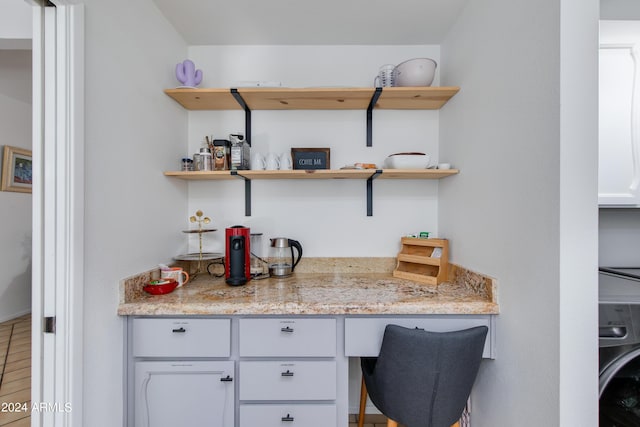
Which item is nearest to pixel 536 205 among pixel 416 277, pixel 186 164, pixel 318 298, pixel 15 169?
pixel 416 277

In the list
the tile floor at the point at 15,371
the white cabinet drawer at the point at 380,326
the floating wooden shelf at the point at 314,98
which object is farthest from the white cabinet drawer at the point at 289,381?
the floating wooden shelf at the point at 314,98

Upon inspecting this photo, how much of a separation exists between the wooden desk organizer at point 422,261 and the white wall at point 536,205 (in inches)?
8.8

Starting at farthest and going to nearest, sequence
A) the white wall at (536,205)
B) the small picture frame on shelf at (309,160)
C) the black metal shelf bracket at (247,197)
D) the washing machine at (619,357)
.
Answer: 1. the black metal shelf bracket at (247,197)
2. the small picture frame on shelf at (309,160)
3. the washing machine at (619,357)
4. the white wall at (536,205)

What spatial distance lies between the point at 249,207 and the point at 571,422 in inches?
65.1

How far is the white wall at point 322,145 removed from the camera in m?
1.73

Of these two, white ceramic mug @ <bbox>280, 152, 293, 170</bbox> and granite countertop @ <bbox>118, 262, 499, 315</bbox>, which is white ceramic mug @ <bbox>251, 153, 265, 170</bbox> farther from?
granite countertop @ <bbox>118, 262, 499, 315</bbox>

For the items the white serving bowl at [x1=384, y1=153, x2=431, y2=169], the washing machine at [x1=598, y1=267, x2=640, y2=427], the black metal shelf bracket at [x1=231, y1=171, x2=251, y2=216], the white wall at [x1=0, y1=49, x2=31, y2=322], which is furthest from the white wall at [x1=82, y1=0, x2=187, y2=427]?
the washing machine at [x1=598, y1=267, x2=640, y2=427]

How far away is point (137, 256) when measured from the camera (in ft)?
4.12

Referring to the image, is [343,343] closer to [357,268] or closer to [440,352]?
[440,352]

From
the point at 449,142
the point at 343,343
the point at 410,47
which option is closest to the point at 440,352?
the point at 343,343

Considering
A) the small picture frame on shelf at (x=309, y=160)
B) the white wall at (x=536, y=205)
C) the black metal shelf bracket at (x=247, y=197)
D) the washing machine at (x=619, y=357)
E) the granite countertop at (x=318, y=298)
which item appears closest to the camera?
the white wall at (x=536, y=205)

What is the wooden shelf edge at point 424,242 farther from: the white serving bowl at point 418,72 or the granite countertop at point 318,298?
the white serving bowl at point 418,72

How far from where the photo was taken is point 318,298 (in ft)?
3.90

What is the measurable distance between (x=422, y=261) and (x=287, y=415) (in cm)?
99
